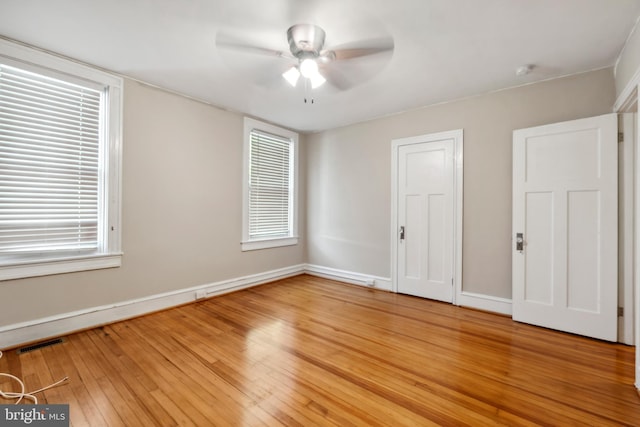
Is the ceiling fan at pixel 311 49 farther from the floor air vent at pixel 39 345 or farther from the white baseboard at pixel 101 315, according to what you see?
the floor air vent at pixel 39 345

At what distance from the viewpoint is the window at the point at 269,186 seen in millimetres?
4285

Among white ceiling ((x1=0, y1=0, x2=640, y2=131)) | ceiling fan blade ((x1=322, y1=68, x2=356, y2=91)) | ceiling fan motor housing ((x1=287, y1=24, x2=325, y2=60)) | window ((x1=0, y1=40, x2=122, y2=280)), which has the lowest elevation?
window ((x1=0, y1=40, x2=122, y2=280))

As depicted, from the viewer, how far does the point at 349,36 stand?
2.22 meters

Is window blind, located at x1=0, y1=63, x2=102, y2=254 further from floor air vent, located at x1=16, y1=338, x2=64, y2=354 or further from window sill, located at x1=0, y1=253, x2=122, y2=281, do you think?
floor air vent, located at x1=16, y1=338, x2=64, y2=354

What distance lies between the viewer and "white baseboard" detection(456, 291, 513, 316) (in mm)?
3221

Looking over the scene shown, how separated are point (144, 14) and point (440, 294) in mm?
4187

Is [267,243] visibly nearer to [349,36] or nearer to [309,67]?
[309,67]

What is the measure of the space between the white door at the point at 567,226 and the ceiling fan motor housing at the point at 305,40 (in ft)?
7.83

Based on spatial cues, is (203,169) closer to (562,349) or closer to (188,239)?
(188,239)

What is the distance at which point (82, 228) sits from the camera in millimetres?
2799

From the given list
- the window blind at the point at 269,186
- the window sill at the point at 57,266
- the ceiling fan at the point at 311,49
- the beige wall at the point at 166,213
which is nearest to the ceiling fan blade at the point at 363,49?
the ceiling fan at the point at 311,49

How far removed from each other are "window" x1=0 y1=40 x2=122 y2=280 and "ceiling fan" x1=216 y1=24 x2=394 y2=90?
61.5 inches

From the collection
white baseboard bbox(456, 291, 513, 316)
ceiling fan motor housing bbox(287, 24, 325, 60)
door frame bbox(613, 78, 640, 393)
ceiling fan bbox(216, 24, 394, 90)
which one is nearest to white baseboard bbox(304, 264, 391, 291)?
white baseboard bbox(456, 291, 513, 316)

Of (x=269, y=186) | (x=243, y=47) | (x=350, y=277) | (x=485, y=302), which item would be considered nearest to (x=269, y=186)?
(x=269, y=186)
